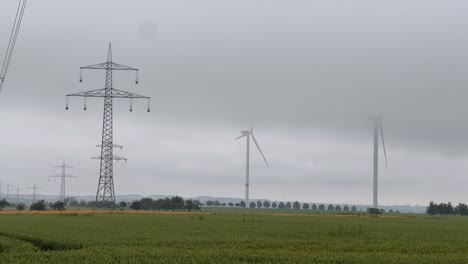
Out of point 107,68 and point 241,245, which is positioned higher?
point 107,68

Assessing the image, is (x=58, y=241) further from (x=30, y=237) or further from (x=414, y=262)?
(x=414, y=262)

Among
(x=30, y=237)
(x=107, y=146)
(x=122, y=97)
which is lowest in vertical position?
(x=30, y=237)

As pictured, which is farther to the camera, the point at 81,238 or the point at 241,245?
the point at 81,238

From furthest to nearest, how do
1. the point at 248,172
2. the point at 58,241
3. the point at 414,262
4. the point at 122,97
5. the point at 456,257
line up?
the point at 248,172 → the point at 122,97 → the point at 58,241 → the point at 456,257 → the point at 414,262

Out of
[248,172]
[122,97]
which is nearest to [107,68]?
[122,97]

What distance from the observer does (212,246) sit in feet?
131

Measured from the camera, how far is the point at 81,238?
45.0 m

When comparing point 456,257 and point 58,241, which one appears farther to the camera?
point 58,241

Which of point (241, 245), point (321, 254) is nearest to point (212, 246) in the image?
point (241, 245)

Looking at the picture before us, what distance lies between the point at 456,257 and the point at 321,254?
6.79 metres

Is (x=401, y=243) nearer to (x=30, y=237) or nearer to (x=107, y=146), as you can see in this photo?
(x=30, y=237)

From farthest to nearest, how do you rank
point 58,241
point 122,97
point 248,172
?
point 248,172
point 122,97
point 58,241

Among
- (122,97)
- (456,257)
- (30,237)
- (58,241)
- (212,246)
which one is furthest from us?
(122,97)

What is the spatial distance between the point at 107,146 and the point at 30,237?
4780cm
